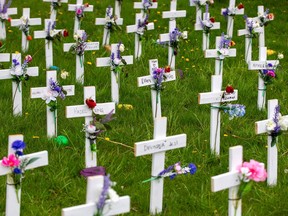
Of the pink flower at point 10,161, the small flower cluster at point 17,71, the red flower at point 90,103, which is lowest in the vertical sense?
the pink flower at point 10,161

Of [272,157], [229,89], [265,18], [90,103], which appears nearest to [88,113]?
[90,103]

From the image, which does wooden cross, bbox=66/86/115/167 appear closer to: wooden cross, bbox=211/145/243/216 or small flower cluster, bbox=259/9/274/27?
wooden cross, bbox=211/145/243/216

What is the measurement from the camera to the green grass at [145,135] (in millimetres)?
3826

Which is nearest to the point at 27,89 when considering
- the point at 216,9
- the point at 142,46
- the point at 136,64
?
the point at 136,64

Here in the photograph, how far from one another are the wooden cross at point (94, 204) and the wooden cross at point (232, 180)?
0.51 meters

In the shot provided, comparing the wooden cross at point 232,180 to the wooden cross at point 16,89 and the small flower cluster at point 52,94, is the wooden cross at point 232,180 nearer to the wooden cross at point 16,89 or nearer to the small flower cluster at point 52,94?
the small flower cluster at point 52,94

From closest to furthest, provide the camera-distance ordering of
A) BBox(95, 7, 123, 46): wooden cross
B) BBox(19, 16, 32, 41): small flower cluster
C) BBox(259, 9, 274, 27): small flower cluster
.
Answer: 1. BBox(19, 16, 32, 41): small flower cluster
2. BBox(95, 7, 123, 46): wooden cross
3. BBox(259, 9, 274, 27): small flower cluster

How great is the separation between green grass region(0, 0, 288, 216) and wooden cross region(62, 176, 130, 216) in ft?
2.68

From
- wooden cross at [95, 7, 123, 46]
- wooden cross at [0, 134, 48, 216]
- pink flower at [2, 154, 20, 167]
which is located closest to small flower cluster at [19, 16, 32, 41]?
wooden cross at [95, 7, 123, 46]

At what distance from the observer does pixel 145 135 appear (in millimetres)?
4855

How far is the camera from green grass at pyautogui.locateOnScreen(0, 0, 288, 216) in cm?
383

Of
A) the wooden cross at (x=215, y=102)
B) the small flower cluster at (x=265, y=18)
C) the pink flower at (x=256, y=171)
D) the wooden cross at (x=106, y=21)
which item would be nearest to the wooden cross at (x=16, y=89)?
the wooden cross at (x=215, y=102)

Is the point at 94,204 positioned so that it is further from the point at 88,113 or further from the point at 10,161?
the point at 88,113

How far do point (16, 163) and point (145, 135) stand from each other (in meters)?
1.84
